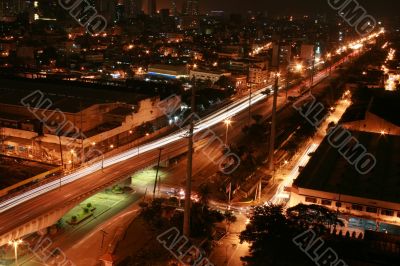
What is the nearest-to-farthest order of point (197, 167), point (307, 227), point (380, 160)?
point (307, 227), point (380, 160), point (197, 167)

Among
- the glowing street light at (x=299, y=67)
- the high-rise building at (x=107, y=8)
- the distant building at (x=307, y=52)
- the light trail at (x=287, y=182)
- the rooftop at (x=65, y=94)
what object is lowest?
the light trail at (x=287, y=182)

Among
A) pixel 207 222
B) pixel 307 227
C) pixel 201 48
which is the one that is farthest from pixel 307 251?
pixel 201 48

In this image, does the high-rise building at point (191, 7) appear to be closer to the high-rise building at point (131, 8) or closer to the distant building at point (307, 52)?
the high-rise building at point (131, 8)

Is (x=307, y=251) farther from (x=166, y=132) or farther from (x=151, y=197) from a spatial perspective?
(x=166, y=132)
